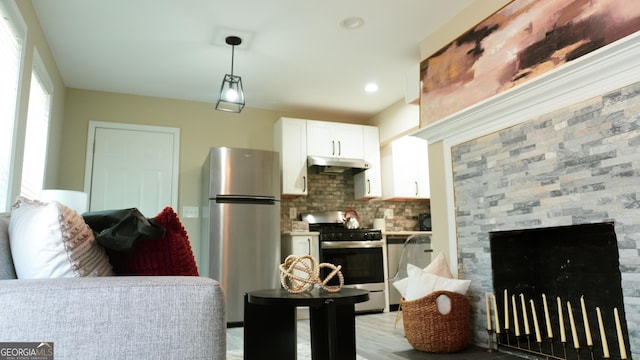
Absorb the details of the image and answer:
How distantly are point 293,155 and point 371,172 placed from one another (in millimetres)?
999

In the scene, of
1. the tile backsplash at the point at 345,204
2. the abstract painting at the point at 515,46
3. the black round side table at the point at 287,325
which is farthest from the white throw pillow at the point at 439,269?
the tile backsplash at the point at 345,204

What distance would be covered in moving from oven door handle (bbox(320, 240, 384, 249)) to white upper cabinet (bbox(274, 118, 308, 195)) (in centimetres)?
66

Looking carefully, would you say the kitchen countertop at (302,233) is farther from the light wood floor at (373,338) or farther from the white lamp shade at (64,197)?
the white lamp shade at (64,197)

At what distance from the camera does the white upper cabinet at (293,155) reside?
5.01 metres

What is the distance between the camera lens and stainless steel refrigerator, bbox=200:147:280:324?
4.26 metres

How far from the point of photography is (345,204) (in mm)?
5559

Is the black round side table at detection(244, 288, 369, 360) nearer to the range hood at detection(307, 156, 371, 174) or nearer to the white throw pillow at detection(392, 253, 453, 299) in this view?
the white throw pillow at detection(392, 253, 453, 299)

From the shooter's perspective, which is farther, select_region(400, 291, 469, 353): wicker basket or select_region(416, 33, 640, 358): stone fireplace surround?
select_region(400, 291, 469, 353): wicker basket

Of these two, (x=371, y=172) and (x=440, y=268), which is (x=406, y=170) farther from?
(x=440, y=268)

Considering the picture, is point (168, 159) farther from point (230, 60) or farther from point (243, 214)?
point (230, 60)

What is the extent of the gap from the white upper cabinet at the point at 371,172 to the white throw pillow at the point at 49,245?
166 inches

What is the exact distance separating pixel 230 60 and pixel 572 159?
2.88 m

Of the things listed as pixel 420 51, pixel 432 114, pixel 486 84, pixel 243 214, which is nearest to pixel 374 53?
pixel 420 51

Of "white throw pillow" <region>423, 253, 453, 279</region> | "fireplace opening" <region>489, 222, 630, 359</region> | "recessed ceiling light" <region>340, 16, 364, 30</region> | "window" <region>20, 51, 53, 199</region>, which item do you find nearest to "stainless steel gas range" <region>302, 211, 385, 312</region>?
"white throw pillow" <region>423, 253, 453, 279</region>
